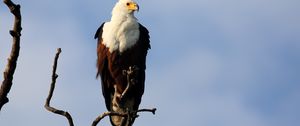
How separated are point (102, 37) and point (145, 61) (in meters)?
0.70

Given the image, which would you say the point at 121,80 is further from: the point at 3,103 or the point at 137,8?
the point at 3,103

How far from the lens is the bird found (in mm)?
9102

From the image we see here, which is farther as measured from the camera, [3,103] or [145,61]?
[145,61]

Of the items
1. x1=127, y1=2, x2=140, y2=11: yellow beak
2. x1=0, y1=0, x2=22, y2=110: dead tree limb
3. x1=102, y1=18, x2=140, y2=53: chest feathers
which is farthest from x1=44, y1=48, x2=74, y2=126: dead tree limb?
x1=127, y1=2, x2=140, y2=11: yellow beak

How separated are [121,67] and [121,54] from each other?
189 millimetres

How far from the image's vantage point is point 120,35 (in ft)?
30.0

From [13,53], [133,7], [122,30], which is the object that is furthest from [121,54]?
[13,53]

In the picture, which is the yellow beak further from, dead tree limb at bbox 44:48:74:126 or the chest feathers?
dead tree limb at bbox 44:48:74:126

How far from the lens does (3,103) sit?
344 cm

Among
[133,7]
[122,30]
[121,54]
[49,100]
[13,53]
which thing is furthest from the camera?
[133,7]

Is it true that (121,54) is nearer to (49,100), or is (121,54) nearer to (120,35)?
(120,35)

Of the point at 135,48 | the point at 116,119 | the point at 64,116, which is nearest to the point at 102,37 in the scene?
the point at 135,48

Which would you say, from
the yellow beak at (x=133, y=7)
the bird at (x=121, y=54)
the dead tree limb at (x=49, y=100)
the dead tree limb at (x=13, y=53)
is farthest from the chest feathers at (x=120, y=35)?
the dead tree limb at (x=13, y=53)

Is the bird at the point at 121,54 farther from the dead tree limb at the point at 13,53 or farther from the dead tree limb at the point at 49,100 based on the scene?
the dead tree limb at the point at 13,53
